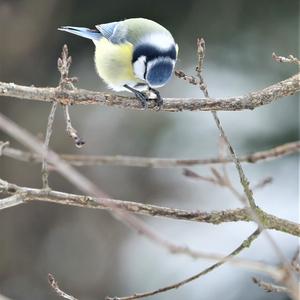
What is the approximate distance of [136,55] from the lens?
4.45 feet

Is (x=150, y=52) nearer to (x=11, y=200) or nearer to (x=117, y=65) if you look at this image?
(x=117, y=65)

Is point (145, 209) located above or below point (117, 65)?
below

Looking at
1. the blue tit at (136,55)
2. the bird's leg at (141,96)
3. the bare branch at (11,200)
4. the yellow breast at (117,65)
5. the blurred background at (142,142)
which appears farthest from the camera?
the blurred background at (142,142)

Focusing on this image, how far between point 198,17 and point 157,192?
35.9 inches

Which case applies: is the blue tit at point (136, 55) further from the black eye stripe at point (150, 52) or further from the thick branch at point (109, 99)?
the thick branch at point (109, 99)

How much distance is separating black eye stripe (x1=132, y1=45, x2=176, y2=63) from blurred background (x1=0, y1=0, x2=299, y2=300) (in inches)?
61.1

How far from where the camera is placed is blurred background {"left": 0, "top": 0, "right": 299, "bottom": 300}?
290 cm

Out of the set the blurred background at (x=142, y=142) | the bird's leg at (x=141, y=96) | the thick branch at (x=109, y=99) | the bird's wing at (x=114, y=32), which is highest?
the blurred background at (x=142, y=142)

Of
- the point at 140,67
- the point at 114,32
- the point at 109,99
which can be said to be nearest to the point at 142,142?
the point at 114,32

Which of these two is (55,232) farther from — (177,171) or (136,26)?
(136,26)

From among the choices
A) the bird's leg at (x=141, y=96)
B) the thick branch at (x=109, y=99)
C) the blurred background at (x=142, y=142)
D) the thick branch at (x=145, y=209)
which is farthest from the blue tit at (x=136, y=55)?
the blurred background at (x=142, y=142)

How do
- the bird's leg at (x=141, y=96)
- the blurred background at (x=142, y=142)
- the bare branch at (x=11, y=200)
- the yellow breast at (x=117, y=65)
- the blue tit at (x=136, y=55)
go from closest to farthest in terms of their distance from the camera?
the bare branch at (x=11, y=200)
the bird's leg at (x=141, y=96)
the blue tit at (x=136, y=55)
the yellow breast at (x=117, y=65)
the blurred background at (x=142, y=142)

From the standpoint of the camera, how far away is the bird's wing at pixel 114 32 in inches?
55.4

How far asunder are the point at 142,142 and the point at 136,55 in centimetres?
183
